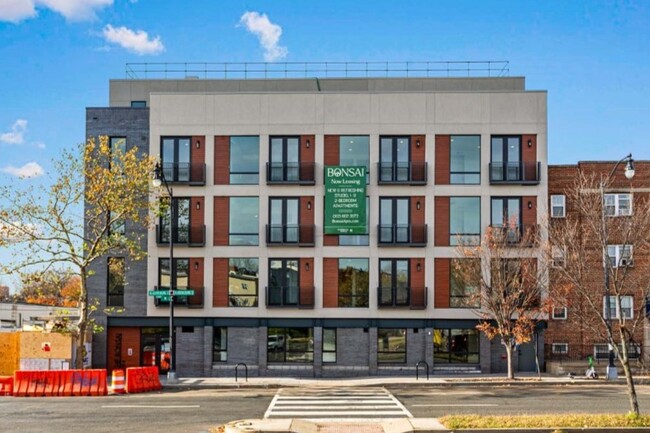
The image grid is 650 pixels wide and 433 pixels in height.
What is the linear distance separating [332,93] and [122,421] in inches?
839

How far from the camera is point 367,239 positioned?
36.7 m

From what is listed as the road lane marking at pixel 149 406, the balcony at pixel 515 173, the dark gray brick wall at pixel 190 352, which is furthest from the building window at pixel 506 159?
the road lane marking at pixel 149 406

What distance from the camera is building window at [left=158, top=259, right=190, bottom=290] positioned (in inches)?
1449

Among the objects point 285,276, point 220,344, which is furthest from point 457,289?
point 220,344

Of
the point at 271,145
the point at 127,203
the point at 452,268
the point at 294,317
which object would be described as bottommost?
the point at 294,317

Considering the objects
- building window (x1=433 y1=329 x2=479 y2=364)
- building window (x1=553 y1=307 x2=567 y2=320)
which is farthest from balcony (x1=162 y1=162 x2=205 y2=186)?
building window (x1=553 y1=307 x2=567 y2=320)

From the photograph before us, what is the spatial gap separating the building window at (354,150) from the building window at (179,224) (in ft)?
28.1

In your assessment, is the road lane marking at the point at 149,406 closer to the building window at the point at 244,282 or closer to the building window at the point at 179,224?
the building window at the point at 244,282

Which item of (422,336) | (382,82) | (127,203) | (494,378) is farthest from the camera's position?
(382,82)

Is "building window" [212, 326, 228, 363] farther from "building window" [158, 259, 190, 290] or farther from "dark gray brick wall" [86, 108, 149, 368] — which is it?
"dark gray brick wall" [86, 108, 149, 368]

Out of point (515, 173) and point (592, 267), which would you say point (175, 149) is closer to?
point (515, 173)

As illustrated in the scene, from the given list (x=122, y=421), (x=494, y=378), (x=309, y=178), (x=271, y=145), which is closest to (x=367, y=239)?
(x=309, y=178)

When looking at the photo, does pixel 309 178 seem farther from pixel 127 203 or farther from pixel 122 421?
pixel 122 421

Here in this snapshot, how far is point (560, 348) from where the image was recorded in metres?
38.3
